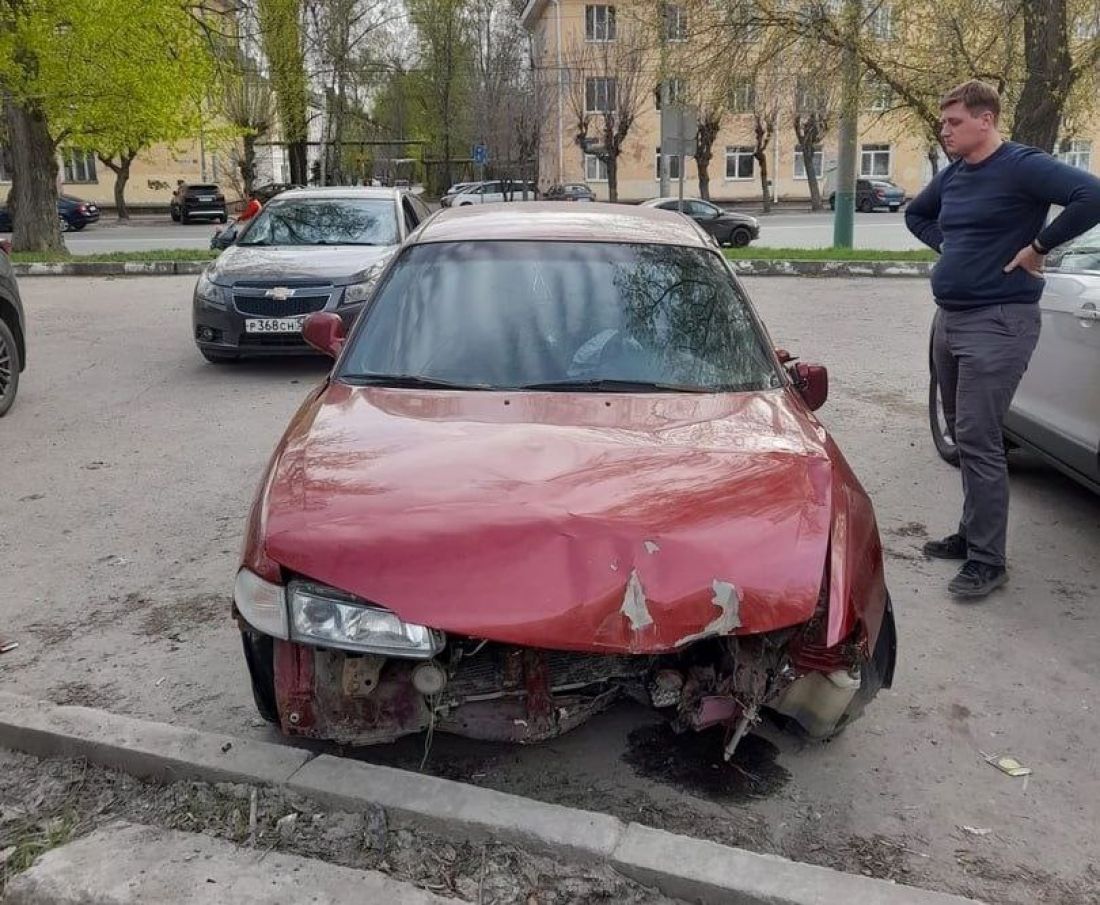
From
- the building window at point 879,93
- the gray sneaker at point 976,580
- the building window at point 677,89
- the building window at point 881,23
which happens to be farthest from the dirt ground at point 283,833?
the building window at point 677,89

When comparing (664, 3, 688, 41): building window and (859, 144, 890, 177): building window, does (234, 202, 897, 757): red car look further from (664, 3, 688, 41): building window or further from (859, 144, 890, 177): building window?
(859, 144, 890, 177): building window

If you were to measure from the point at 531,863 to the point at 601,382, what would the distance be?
5.71 ft

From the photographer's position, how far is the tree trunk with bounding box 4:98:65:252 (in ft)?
59.4

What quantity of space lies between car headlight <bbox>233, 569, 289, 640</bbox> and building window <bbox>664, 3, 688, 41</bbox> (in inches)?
611

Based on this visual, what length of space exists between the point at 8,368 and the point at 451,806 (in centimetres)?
624

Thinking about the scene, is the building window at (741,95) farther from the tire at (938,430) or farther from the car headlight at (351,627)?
the car headlight at (351,627)

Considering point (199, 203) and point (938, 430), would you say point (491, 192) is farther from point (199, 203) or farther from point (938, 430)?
point (938, 430)

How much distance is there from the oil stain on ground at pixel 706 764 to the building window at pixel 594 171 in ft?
159

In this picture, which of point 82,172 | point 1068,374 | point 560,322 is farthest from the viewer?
point 82,172

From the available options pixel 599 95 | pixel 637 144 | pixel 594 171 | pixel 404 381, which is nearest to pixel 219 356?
pixel 404 381

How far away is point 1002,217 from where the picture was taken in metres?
4.02

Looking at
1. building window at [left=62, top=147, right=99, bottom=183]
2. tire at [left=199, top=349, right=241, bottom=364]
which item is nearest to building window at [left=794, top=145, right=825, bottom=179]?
building window at [left=62, top=147, right=99, bottom=183]

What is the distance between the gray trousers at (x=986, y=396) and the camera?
4.11 metres

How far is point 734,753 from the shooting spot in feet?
10.2
